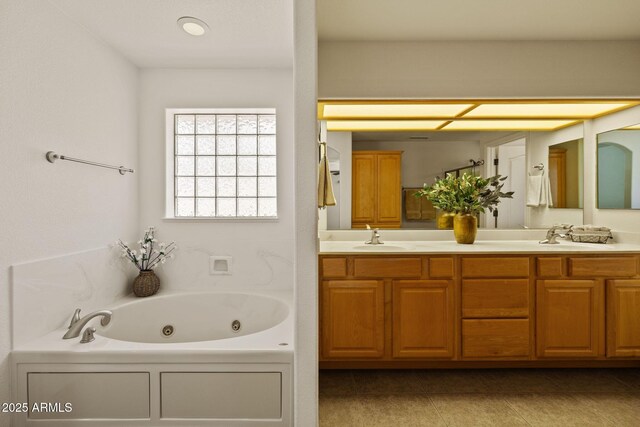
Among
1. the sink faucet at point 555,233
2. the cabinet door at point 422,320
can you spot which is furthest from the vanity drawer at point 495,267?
the sink faucet at point 555,233

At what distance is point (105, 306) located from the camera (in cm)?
243

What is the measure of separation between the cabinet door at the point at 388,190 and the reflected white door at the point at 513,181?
87cm

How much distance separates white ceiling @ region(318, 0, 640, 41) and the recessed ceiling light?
75 centimetres

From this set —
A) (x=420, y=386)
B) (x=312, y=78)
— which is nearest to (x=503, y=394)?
(x=420, y=386)

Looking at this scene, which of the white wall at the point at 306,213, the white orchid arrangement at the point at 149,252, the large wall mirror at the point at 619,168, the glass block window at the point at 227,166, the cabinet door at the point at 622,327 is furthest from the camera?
the glass block window at the point at 227,166

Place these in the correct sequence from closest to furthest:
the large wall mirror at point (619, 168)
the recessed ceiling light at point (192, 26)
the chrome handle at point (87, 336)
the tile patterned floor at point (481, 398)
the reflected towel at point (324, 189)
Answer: the chrome handle at point (87, 336)
the tile patterned floor at point (481, 398)
the recessed ceiling light at point (192, 26)
the reflected towel at point (324, 189)
the large wall mirror at point (619, 168)

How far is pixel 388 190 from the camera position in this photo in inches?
119

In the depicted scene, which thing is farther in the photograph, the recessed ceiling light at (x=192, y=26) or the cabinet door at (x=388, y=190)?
the cabinet door at (x=388, y=190)

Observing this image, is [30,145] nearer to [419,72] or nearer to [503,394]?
[419,72]

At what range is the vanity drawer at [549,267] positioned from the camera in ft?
8.08

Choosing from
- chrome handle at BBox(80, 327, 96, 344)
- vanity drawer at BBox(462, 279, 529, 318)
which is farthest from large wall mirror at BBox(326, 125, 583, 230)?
chrome handle at BBox(80, 327, 96, 344)

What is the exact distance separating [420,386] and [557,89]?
7.92 feet

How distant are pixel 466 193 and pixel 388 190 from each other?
A: 616 mm

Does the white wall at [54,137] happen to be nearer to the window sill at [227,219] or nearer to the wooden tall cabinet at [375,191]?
the window sill at [227,219]
